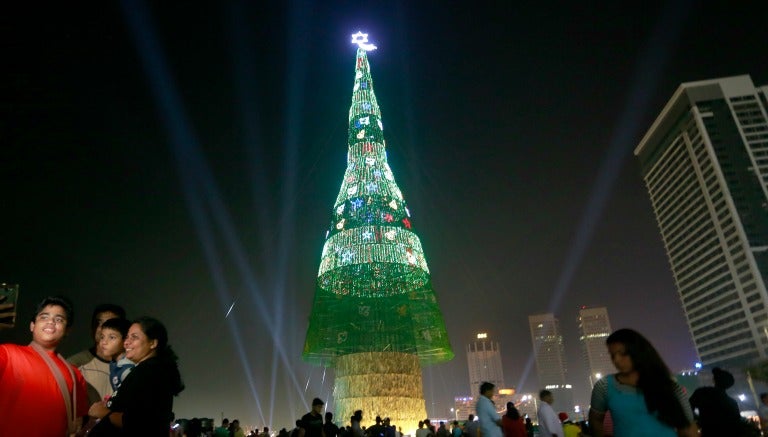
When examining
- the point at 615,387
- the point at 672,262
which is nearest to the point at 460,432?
the point at 615,387

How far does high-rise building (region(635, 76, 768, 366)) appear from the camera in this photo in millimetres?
85875

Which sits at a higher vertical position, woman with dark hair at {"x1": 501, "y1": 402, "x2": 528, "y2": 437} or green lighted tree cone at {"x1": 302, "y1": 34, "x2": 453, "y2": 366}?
green lighted tree cone at {"x1": 302, "y1": 34, "x2": 453, "y2": 366}

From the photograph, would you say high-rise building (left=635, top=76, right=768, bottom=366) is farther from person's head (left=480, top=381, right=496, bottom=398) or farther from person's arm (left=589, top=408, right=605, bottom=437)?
person's arm (left=589, top=408, right=605, bottom=437)

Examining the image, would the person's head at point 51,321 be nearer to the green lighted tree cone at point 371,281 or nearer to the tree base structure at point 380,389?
the green lighted tree cone at point 371,281

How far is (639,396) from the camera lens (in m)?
3.10

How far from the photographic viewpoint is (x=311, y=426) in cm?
774

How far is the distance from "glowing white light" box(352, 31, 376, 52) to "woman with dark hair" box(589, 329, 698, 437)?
33559 millimetres

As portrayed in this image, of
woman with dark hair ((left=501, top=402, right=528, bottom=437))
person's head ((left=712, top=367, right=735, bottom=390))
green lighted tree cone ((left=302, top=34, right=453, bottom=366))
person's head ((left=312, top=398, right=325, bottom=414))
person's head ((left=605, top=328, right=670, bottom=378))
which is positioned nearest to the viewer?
person's head ((left=605, top=328, right=670, bottom=378))

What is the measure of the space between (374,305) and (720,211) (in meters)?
89.6

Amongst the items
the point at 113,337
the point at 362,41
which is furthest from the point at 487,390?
the point at 362,41

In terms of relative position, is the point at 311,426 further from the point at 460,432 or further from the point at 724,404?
the point at 460,432

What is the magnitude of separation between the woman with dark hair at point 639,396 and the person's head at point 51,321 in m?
4.03

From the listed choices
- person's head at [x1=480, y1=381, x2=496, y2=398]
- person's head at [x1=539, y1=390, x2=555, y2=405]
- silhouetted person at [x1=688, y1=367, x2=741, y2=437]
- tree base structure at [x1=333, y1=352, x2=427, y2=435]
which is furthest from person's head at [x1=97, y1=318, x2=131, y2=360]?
tree base structure at [x1=333, y1=352, x2=427, y2=435]

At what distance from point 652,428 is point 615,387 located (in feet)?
0.99
